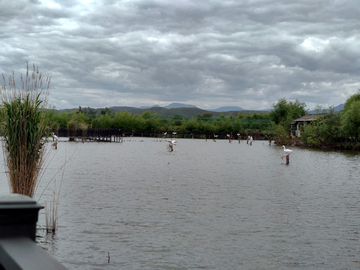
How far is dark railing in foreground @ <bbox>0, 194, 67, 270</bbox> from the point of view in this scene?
209 centimetres

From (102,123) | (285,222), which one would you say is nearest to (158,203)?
(285,222)

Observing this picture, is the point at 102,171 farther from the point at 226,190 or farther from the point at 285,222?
the point at 285,222

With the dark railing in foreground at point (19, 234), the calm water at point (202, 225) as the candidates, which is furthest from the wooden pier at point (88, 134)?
the dark railing in foreground at point (19, 234)

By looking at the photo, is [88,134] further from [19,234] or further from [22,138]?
[19,234]

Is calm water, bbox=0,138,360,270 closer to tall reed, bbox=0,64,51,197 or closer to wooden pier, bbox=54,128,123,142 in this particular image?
tall reed, bbox=0,64,51,197

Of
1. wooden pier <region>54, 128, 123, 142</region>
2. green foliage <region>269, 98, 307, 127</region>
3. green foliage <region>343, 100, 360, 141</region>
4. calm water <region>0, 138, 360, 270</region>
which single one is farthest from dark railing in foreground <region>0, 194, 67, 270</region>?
green foliage <region>269, 98, 307, 127</region>

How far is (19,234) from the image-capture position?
230 centimetres

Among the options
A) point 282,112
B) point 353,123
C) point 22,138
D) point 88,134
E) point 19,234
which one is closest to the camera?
point 19,234

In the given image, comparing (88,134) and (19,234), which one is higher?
(88,134)

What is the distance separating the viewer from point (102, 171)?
26.4m

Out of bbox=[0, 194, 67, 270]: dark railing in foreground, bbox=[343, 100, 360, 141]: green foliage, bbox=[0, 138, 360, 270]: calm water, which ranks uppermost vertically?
bbox=[343, 100, 360, 141]: green foliage

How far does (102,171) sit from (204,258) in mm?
18141

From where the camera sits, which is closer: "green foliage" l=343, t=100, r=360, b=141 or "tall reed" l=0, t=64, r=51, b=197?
"tall reed" l=0, t=64, r=51, b=197

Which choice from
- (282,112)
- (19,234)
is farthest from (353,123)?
(19,234)
